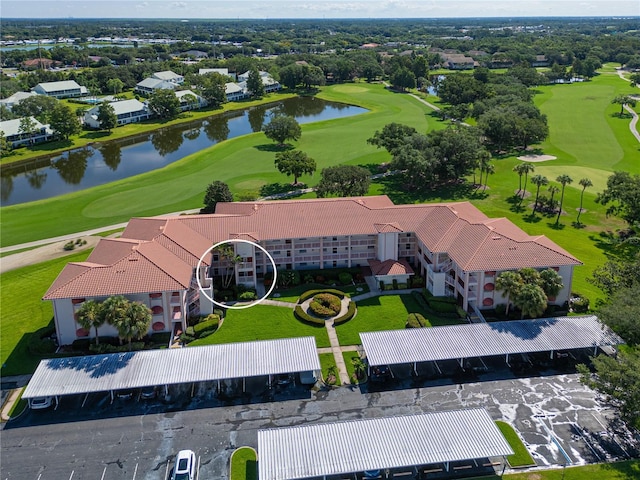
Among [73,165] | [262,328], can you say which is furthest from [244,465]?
[73,165]

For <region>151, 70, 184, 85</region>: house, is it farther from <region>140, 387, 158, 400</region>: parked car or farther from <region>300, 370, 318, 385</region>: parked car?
<region>300, 370, 318, 385</region>: parked car

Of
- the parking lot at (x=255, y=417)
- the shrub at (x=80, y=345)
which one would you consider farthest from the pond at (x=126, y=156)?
the parking lot at (x=255, y=417)

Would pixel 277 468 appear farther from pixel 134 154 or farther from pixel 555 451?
pixel 134 154

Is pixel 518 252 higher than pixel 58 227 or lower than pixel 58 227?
higher

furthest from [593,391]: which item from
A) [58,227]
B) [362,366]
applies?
→ [58,227]

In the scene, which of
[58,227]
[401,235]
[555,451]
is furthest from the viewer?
[58,227]

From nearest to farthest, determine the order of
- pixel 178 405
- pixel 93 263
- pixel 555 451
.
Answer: pixel 555 451 → pixel 178 405 → pixel 93 263

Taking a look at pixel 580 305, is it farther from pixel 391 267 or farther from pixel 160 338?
pixel 160 338
